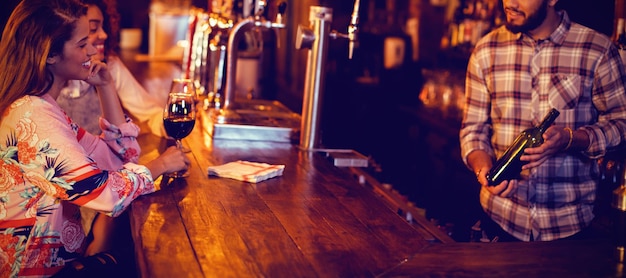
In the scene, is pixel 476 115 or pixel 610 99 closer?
pixel 610 99

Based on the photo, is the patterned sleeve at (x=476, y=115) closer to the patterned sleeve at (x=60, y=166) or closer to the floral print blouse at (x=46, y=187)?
the floral print blouse at (x=46, y=187)

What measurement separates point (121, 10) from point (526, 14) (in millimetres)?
10110

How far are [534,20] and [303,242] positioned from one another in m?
1.42

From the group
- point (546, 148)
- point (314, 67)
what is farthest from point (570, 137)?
point (314, 67)

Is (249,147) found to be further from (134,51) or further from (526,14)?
(134,51)

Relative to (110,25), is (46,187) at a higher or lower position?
lower

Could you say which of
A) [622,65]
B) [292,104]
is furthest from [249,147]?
[292,104]

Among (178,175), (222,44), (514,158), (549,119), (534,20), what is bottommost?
(178,175)

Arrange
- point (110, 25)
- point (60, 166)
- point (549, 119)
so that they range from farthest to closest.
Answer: point (110, 25) < point (549, 119) < point (60, 166)

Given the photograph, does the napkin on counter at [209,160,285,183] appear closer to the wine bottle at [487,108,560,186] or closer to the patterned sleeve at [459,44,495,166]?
the wine bottle at [487,108,560,186]

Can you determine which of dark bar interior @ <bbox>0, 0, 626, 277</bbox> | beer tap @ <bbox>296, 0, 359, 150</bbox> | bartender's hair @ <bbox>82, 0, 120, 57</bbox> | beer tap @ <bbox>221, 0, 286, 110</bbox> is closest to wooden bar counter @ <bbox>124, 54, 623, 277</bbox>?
dark bar interior @ <bbox>0, 0, 626, 277</bbox>

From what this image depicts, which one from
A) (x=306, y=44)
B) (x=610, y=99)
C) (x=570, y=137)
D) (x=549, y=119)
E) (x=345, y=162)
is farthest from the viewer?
(x=306, y=44)

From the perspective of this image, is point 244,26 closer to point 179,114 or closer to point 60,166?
point 179,114

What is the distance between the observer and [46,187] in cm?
204
